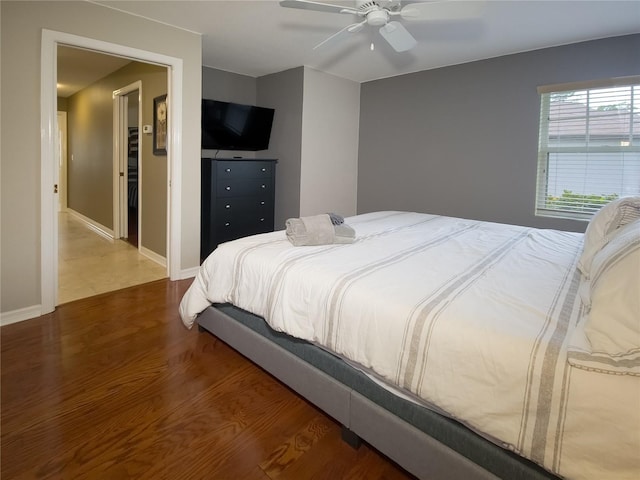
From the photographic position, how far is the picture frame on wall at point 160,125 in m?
4.03

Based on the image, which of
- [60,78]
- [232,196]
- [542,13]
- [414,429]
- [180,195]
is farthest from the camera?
[60,78]

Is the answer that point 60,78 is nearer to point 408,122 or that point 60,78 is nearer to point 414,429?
point 408,122

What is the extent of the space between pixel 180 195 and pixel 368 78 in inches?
118

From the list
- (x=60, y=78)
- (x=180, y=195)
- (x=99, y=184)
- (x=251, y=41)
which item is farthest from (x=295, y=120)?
(x=60, y=78)

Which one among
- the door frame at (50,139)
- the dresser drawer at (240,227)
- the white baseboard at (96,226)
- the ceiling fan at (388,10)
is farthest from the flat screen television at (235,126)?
the ceiling fan at (388,10)

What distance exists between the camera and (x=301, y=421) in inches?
67.4

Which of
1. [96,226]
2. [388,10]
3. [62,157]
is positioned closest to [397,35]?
[388,10]

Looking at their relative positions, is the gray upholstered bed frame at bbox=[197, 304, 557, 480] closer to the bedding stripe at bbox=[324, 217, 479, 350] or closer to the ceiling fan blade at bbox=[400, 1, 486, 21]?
the bedding stripe at bbox=[324, 217, 479, 350]

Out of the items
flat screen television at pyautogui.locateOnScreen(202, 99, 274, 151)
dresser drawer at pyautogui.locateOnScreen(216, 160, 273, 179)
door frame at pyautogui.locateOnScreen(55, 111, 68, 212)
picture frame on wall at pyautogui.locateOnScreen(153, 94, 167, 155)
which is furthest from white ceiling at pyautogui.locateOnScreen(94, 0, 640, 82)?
door frame at pyautogui.locateOnScreen(55, 111, 68, 212)

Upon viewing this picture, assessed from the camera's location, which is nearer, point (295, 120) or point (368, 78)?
point (295, 120)

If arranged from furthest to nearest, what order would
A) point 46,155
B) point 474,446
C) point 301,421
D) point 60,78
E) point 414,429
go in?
point 60,78
point 46,155
point 301,421
point 414,429
point 474,446

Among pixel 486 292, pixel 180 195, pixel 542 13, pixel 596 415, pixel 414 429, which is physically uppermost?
pixel 542 13

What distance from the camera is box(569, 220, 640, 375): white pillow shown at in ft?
3.18

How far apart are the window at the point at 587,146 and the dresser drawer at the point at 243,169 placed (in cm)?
305
